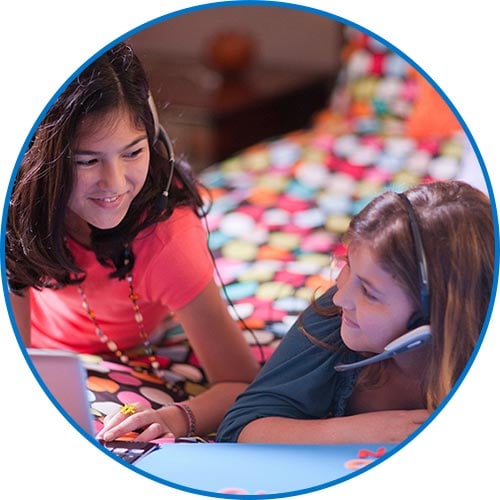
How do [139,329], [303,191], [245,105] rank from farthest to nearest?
1. [245,105]
2. [303,191]
3. [139,329]

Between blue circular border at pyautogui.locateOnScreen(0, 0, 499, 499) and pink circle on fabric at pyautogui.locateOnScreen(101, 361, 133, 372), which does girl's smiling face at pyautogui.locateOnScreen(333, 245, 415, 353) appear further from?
pink circle on fabric at pyautogui.locateOnScreen(101, 361, 133, 372)

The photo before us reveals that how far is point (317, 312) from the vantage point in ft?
3.34

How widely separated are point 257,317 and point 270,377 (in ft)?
0.61

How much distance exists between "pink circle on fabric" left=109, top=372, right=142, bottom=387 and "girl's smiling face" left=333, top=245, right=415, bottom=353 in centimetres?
27

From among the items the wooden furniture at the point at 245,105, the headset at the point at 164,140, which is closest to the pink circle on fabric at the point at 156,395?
the headset at the point at 164,140

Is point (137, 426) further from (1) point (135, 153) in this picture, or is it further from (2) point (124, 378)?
(1) point (135, 153)

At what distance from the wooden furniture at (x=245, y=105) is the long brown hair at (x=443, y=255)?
132 cm

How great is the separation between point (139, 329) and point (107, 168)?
0.25 m

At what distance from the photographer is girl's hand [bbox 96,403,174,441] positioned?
3.38 ft

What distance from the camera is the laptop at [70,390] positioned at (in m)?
1.03

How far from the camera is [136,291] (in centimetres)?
108

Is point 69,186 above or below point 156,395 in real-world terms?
above

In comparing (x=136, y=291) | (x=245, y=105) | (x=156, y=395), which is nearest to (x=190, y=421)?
(x=156, y=395)

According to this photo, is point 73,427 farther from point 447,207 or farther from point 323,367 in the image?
point 447,207
